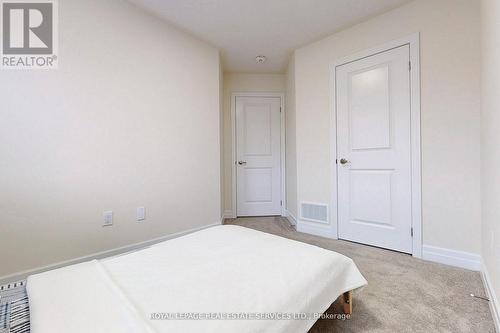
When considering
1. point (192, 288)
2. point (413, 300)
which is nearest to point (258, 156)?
point (413, 300)

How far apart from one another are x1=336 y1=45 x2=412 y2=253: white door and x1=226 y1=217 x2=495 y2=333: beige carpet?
1.02 ft

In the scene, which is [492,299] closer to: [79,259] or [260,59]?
[79,259]

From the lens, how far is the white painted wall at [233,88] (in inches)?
150

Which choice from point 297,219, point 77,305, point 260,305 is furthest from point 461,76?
point 77,305

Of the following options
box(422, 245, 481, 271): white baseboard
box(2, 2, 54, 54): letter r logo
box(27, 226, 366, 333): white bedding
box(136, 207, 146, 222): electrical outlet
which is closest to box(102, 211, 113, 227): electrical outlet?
box(136, 207, 146, 222): electrical outlet

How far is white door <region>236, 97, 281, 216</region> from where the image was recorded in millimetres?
3842

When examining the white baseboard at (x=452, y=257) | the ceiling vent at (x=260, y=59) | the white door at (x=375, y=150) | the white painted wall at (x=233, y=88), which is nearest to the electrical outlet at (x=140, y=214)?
the white painted wall at (x=233, y=88)

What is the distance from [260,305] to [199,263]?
368 millimetres

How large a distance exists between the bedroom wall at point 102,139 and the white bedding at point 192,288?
112 cm

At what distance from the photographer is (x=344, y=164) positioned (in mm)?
2607

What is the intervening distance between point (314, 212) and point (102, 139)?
8.02 feet

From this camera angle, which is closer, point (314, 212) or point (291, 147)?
point (314, 212)

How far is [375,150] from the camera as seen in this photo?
7.80ft

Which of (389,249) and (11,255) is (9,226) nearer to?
(11,255)
